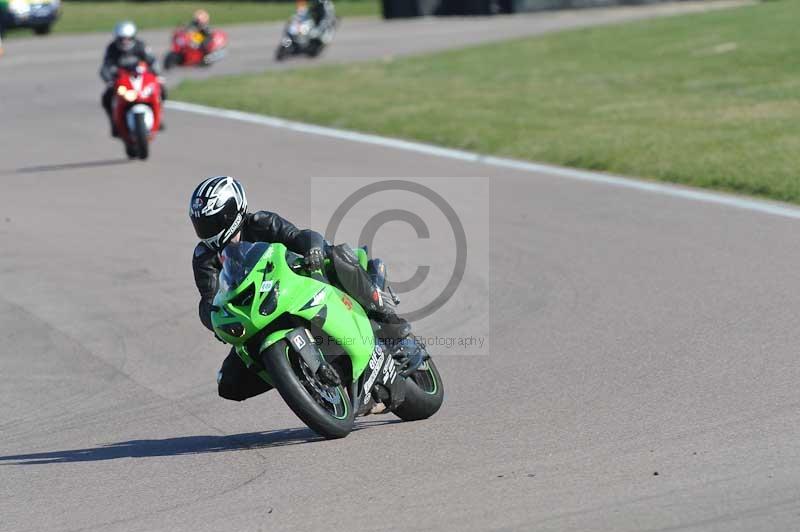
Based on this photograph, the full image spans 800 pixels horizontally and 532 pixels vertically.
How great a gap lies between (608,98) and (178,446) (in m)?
15.2

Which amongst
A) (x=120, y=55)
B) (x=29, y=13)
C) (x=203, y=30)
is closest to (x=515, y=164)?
(x=120, y=55)

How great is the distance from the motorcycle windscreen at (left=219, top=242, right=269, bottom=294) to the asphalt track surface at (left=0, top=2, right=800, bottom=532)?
873mm

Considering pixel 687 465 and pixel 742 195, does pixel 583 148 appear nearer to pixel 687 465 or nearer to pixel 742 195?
pixel 742 195

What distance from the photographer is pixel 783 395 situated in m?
6.78

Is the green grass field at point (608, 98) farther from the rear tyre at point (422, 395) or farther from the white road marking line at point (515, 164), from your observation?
the rear tyre at point (422, 395)

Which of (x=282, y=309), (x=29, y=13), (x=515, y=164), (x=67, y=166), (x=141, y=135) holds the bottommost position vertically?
(x=29, y=13)

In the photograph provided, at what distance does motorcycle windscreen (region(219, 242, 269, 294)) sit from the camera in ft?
20.2

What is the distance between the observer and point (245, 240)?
668cm

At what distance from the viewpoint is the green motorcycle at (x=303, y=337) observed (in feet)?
20.0

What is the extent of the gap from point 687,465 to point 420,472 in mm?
1154

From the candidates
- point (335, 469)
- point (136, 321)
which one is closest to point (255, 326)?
point (335, 469)

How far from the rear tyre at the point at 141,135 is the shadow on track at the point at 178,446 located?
Answer: 412 inches

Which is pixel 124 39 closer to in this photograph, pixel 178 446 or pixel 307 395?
pixel 178 446

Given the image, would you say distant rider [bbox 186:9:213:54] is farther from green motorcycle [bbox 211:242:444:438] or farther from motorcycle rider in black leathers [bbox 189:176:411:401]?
green motorcycle [bbox 211:242:444:438]
